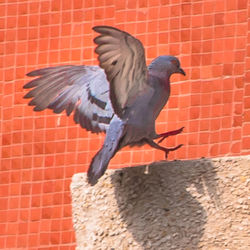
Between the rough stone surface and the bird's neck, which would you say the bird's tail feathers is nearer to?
the rough stone surface

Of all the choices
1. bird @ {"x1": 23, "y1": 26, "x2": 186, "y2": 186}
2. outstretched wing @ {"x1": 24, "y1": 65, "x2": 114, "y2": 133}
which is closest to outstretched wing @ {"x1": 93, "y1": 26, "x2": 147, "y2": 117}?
bird @ {"x1": 23, "y1": 26, "x2": 186, "y2": 186}

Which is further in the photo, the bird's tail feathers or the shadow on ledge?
the bird's tail feathers

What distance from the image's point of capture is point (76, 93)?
742 centimetres

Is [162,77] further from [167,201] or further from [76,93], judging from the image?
[167,201]

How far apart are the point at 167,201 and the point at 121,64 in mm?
750

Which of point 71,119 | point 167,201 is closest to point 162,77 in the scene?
point 167,201

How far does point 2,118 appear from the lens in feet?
30.6

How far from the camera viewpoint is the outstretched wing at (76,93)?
7324 mm

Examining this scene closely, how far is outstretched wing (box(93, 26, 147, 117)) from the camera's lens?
6.71 meters

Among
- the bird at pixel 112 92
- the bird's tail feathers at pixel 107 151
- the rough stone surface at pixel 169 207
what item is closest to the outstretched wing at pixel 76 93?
the bird at pixel 112 92

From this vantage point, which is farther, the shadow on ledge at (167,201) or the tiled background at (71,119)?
the tiled background at (71,119)

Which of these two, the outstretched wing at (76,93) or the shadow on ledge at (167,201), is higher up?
the outstretched wing at (76,93)

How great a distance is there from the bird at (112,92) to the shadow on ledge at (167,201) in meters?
0.19

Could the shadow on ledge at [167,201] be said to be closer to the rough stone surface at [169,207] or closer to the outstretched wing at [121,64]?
the rough stone surface at [169,207]
